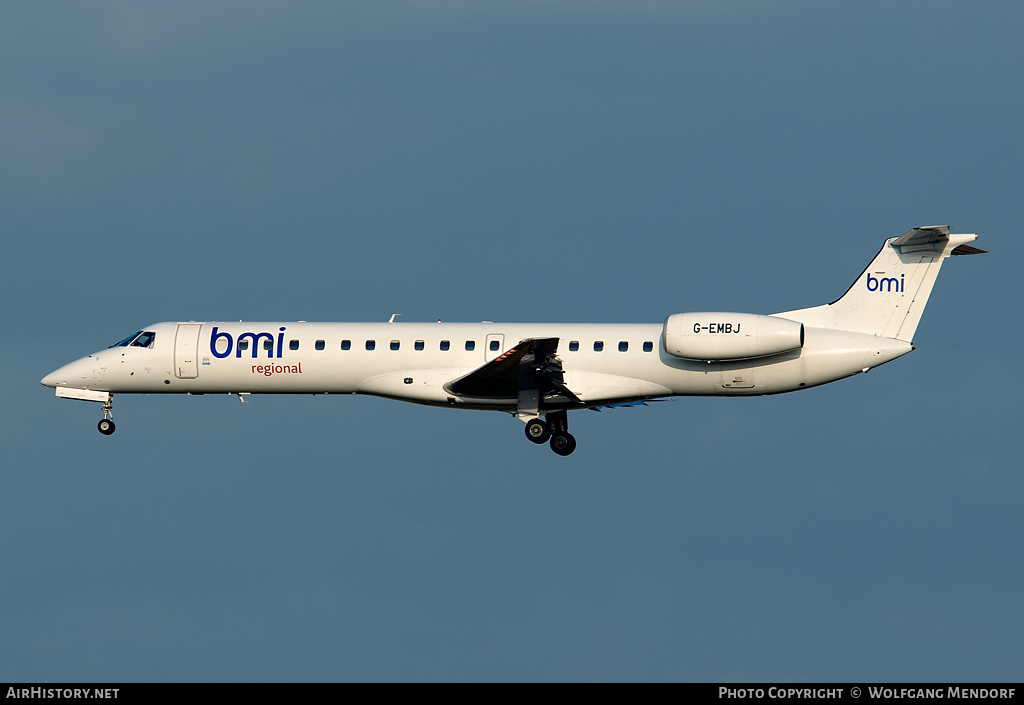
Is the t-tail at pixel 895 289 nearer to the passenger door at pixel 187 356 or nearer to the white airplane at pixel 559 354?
the white airplane at pixel 559 354

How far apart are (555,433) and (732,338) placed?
525 centimetres

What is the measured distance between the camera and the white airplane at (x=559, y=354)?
33.2 metres

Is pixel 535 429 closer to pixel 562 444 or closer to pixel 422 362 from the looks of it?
pixel 562 444

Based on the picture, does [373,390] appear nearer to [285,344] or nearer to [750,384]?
[285,344]

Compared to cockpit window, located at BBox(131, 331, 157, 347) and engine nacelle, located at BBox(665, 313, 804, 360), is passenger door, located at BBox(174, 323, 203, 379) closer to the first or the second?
cockpit window, located at BBox(131, 331, 157, 347)

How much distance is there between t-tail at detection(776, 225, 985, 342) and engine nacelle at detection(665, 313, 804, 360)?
1.94 metres

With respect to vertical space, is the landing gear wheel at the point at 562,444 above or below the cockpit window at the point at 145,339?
below

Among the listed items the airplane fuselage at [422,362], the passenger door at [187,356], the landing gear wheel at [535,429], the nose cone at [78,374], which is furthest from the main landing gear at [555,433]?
the nose cone at [78,374]

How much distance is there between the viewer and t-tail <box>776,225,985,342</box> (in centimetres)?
3378

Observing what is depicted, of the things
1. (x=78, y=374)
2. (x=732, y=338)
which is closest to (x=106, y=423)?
(x=78, y=374)

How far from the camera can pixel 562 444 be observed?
35.2m

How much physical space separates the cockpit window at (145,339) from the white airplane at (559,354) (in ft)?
0.12

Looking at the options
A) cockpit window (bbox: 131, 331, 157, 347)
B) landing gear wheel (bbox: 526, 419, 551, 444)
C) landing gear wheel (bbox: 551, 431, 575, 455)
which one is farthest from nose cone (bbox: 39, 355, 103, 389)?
landing gear wheel (bbox: 551, 431, 575, 455)
